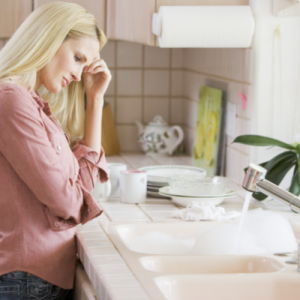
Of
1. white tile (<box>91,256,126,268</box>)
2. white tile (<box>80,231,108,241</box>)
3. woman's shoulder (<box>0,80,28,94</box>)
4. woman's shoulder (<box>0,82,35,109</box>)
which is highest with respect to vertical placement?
woman's shoulder (<box>0,80,28,94</box>)

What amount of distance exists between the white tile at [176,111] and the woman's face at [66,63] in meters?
1.51

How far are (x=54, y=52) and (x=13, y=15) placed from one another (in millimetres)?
868

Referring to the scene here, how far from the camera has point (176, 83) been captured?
291cm

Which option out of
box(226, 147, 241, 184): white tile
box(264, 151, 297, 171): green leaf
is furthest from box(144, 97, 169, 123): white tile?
box(264, 151, 297, 171): green leaf

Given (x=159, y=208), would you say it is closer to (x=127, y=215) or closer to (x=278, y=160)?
(x=127, y=215)

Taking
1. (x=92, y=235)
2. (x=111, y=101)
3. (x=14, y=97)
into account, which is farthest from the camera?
(x=111, y=101)

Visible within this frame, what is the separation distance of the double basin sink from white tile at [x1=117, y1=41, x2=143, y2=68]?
1.47m

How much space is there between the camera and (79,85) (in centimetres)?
168

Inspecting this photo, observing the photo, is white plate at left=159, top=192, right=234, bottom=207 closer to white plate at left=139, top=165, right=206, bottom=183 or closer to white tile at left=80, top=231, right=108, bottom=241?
white plate at left=139, top=165, right=206, bottom=183

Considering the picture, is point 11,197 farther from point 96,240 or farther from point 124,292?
point 124,292

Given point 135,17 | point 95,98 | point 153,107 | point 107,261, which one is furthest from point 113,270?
point 153,107

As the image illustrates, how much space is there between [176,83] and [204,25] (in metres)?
1.03

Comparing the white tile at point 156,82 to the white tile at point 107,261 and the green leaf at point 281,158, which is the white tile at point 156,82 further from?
the white tile at point 107,261

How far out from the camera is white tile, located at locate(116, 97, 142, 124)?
287 centimetres
